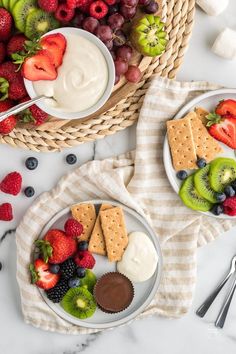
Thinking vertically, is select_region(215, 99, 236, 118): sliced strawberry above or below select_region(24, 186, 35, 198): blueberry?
above

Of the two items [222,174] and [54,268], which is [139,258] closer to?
[54,268]

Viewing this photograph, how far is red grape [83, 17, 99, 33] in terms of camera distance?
1.69 m

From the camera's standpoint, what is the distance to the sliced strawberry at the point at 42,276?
1844mm

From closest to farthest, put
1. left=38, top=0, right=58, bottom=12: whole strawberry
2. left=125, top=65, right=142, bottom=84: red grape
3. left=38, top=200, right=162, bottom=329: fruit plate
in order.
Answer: left=38, top=0, right=58, bottom=12: whole strawberry → left=125, top=65, right=142, bottom=84: red grape → left=38, top=200, right=162, bottom=329: fruit plate

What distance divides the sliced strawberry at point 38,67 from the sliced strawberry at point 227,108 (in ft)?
1.75

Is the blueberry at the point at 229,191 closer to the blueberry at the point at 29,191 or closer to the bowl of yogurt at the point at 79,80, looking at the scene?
the bowl of yogurt at the point at 79,80

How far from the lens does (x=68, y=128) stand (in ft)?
6.11

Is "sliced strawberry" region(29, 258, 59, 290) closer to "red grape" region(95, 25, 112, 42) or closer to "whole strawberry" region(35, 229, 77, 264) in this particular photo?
"whole strawberry" region(35, 229, 77, 264)

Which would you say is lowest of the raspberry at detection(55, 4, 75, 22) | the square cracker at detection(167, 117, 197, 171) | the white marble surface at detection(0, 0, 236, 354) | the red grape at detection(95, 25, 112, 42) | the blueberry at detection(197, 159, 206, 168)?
the white marble surface at detection(0, 0, 236, 354)

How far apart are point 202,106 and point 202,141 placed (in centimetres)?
12

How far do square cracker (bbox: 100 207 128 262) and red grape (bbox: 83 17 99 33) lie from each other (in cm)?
56

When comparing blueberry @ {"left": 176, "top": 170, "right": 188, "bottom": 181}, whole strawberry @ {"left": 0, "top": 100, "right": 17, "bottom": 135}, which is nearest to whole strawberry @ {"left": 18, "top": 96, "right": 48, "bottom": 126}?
A: whole strawberry @ {"left": 0, "top": 100, "right": 17, "bottom": 135}

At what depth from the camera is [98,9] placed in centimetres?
169

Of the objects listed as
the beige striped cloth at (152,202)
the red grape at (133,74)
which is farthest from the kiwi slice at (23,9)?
the beige striped cloth at (152,202)
